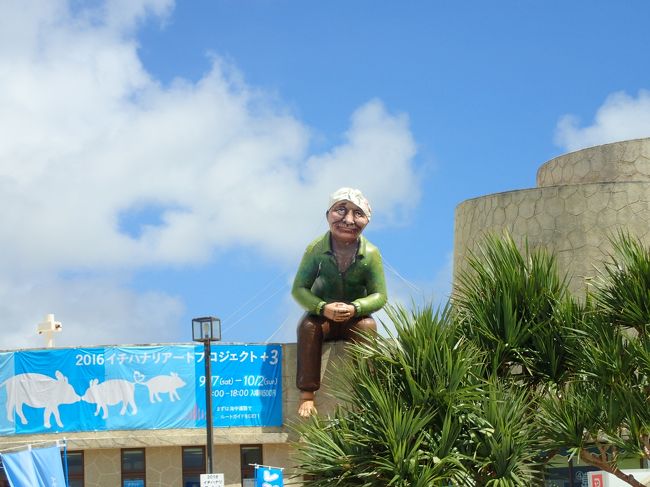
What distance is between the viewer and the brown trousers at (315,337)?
19234mm

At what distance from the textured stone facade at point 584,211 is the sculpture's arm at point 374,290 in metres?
3.40

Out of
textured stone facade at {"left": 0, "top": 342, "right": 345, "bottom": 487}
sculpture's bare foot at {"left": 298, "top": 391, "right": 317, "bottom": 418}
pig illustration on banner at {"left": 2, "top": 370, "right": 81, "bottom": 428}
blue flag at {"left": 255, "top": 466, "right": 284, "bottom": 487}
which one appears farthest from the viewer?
pig illustration on banner at {"left": 2, "top": 370, "right": 81, "bottom": 428}

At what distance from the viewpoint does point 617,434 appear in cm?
1347

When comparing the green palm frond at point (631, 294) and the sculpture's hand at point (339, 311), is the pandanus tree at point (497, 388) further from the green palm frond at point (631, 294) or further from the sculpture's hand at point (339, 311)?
the sculpture's hand at point (339, 311)

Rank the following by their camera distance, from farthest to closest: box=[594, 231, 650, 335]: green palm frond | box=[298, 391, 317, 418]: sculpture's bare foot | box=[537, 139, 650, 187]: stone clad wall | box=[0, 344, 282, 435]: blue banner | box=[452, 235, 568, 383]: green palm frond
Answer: box=[537, 139, 650, 187]: stone clad wall < box=[0, 344, 282, 435]: blue banner < box=[298, 391, 317, 418]: sculpture's bare foot < box=[452, 235, 568, 383]: green palm frond < box=[594, 231, 650, 335]: green palm frond

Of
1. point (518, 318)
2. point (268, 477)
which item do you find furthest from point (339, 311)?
point (518, 318)

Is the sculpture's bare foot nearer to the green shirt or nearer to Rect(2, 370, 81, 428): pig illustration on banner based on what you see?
the green shirt

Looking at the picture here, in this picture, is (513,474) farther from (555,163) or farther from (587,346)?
(555,163)

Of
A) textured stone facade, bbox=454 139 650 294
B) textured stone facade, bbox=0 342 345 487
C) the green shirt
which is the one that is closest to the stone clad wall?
textured stone facade, bbox=454 139 650 294

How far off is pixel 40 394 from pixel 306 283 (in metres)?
6.24

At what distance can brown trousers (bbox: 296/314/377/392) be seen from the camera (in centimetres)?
1923

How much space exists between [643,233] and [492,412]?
32.1ft

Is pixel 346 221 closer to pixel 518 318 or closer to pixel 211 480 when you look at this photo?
pixel 211 480

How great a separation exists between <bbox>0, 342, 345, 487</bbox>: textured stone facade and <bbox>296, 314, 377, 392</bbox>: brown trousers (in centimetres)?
160
